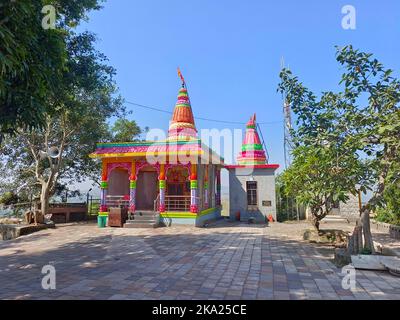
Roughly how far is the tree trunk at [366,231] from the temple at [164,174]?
821cm

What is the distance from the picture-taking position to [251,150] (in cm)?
2052

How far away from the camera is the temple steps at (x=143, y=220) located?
560 inches

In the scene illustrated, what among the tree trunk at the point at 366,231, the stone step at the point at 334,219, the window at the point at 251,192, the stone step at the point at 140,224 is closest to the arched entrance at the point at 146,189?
the stone step at the point at 140,224

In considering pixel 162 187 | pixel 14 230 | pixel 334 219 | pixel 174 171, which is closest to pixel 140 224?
pixel 162 187

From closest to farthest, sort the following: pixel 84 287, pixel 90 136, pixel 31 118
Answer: pixel 84 287 < pixel 31 118 < pixel 90 136

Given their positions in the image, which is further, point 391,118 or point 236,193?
point 236,193

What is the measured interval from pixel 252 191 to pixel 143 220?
800cm

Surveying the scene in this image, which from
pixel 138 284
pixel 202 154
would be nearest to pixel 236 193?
pixel 202 154

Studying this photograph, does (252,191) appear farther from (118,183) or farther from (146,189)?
(118,183)

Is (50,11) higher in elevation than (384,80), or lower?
higher

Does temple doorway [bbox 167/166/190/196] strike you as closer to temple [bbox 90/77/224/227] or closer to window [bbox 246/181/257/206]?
temple [bbox 90/77/224/227]
